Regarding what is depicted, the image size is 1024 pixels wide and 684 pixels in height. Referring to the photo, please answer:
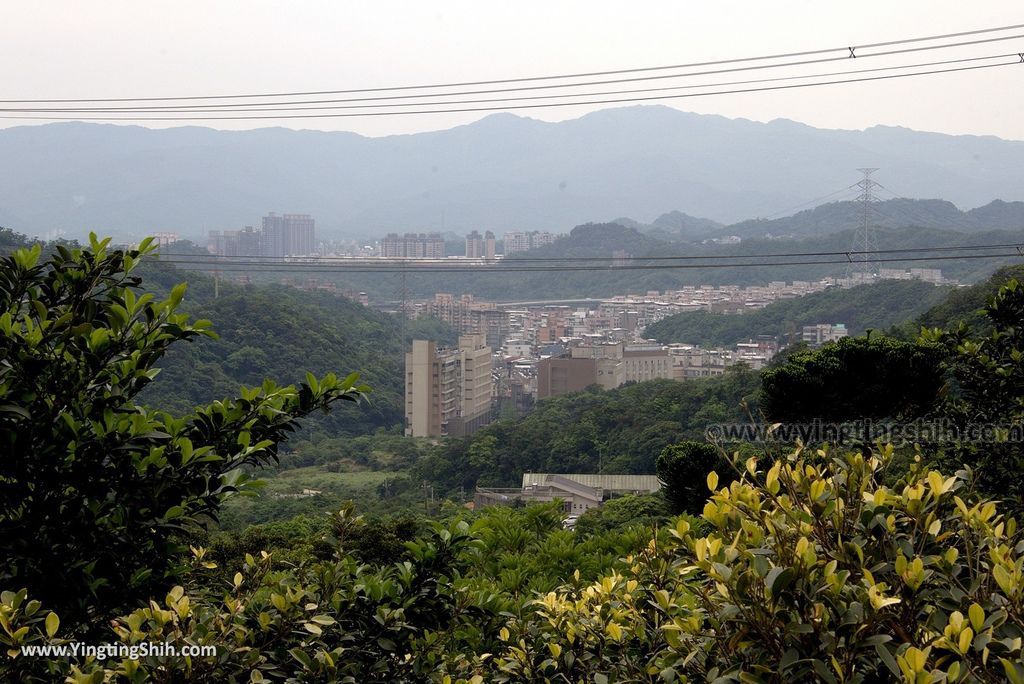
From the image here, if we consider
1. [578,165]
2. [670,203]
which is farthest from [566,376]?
[578,165]

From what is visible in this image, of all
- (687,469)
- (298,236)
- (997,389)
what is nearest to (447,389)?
(687,469)

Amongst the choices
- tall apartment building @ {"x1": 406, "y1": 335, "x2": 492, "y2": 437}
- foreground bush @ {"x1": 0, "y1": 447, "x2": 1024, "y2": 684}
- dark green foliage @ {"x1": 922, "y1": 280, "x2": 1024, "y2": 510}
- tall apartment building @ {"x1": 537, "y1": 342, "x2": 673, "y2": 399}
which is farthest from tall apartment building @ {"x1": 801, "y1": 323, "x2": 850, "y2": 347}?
foreground bush @ {"x1": 0, "y1": 447, "x2": 1024, "y2": 684}

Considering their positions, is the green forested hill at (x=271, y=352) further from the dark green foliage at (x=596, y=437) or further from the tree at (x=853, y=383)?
the tree at (x=853, y=383)

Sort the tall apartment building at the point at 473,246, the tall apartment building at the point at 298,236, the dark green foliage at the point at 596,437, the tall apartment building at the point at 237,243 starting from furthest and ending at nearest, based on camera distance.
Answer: the tall apartment building at the point at 473,246, the tall apartment building at the point at 298,236, the tall apartment building at the point at 237,243, the dark green foliage at the point at 596,437

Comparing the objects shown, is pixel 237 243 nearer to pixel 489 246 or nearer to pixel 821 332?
pixel 489 246

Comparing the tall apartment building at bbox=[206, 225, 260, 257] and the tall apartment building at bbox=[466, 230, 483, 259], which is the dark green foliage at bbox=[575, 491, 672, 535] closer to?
the tall apartment building at bbox=[206, 225, 260, 257]

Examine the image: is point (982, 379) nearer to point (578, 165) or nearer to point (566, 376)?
point (566, 376)

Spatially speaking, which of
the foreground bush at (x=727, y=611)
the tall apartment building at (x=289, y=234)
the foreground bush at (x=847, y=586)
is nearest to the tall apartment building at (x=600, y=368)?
the foreground bush at (x=727, y=611)

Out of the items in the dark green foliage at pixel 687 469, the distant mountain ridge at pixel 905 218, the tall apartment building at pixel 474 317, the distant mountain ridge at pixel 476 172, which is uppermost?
the distant mountain ridge at pixel 476 172
